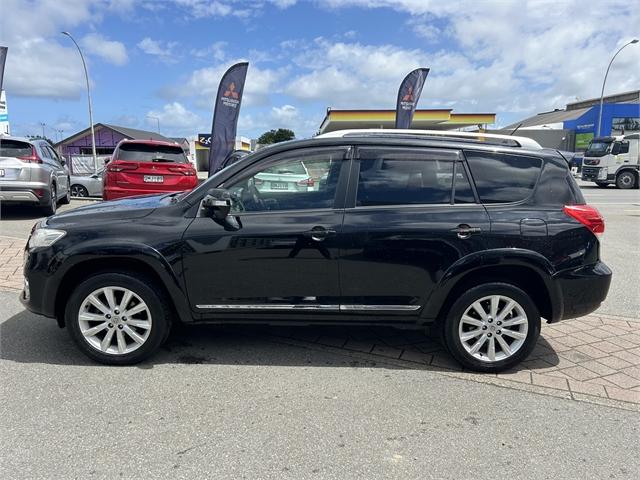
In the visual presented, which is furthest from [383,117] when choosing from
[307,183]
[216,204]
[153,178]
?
[216,204]

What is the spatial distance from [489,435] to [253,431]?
1.39 metres

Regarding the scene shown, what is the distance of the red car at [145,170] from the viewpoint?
355 inches

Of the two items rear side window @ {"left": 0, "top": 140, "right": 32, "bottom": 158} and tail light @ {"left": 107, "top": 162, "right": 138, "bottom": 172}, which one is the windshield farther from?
rear side window @ {"left": 0, "top": 140, "right": 32, "bottom": 158}

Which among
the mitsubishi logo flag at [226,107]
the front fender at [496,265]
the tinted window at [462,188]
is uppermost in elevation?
the mitsubishi logo flag at [226,107]

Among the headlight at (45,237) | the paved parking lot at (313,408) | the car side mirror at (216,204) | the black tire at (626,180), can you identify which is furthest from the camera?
the black tire at (626,180)

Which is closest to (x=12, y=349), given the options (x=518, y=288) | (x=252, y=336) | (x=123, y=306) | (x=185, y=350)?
(x=123, y=306)

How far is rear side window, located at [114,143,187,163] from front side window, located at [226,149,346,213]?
6219 millimetres

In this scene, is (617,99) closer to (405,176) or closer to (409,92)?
(409,92)

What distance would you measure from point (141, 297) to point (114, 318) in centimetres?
27

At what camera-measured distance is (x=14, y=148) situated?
9.22 m

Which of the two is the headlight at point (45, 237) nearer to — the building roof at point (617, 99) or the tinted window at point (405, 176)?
the tinted window at point (405, 176)

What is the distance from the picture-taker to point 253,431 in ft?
9.45

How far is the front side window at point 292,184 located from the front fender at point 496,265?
1011 mm

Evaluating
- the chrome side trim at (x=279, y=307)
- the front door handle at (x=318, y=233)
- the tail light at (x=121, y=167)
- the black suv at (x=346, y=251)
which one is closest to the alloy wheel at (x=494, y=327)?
the black suv at (x=346, y=251)
